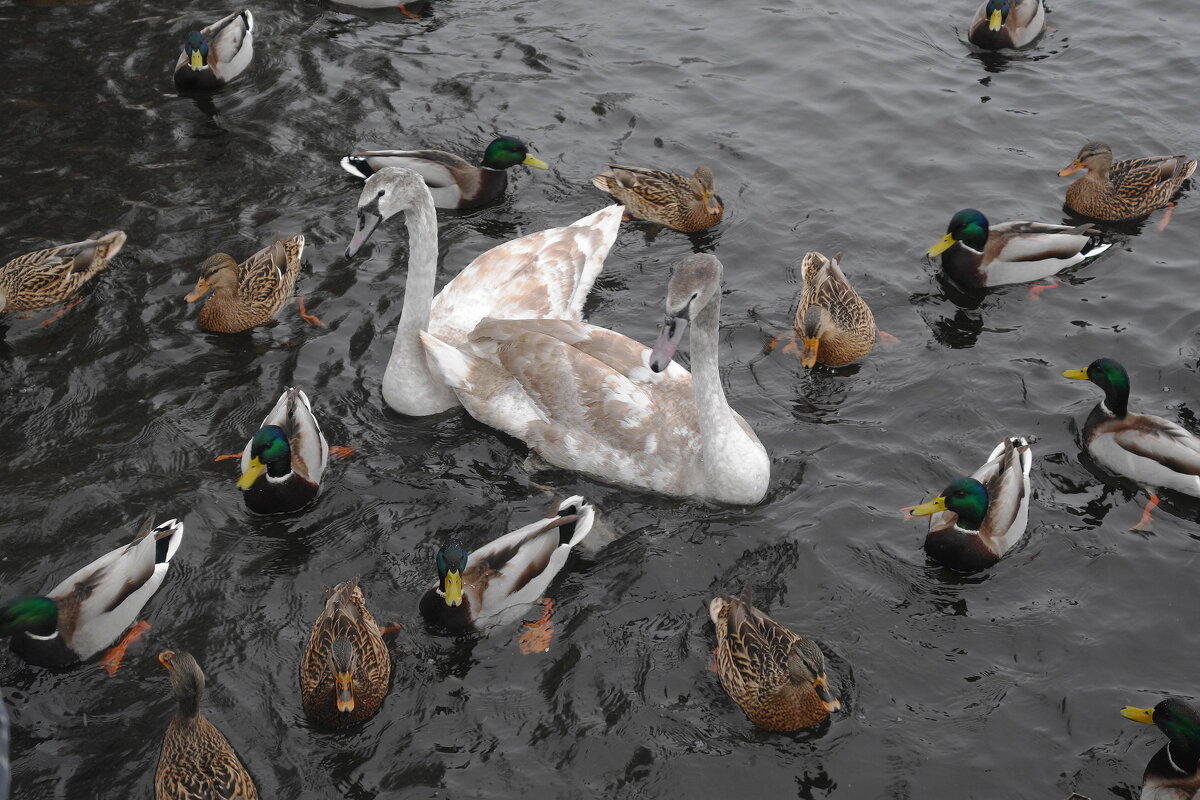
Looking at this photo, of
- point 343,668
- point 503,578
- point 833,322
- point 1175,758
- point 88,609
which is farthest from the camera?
point 833,322

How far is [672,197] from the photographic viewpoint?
1092 centimetres

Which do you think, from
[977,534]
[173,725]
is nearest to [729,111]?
[977,534]

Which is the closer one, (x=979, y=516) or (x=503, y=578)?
(x=503, y=578)

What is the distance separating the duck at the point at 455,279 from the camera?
862 cm

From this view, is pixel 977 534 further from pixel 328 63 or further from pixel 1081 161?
pixel 328 63

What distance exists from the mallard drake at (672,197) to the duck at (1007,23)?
501 cm

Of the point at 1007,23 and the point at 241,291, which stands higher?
the point at 1007,23

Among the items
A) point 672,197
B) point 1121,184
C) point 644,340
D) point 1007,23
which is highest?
point 1007,23

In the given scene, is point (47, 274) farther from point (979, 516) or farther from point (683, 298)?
point (979, 516)

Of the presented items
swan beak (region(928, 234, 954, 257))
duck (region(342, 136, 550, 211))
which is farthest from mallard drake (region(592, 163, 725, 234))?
swan beak (region(928, 234, 954, 257))

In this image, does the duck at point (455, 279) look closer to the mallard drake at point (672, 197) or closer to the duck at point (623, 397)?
the duck at point (623, 397)

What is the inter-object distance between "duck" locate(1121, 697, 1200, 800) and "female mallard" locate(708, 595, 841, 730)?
5.80 feet

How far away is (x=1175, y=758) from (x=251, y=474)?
19.9ft

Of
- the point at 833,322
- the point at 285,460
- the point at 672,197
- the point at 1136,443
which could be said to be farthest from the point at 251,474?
the point at 1136,443
